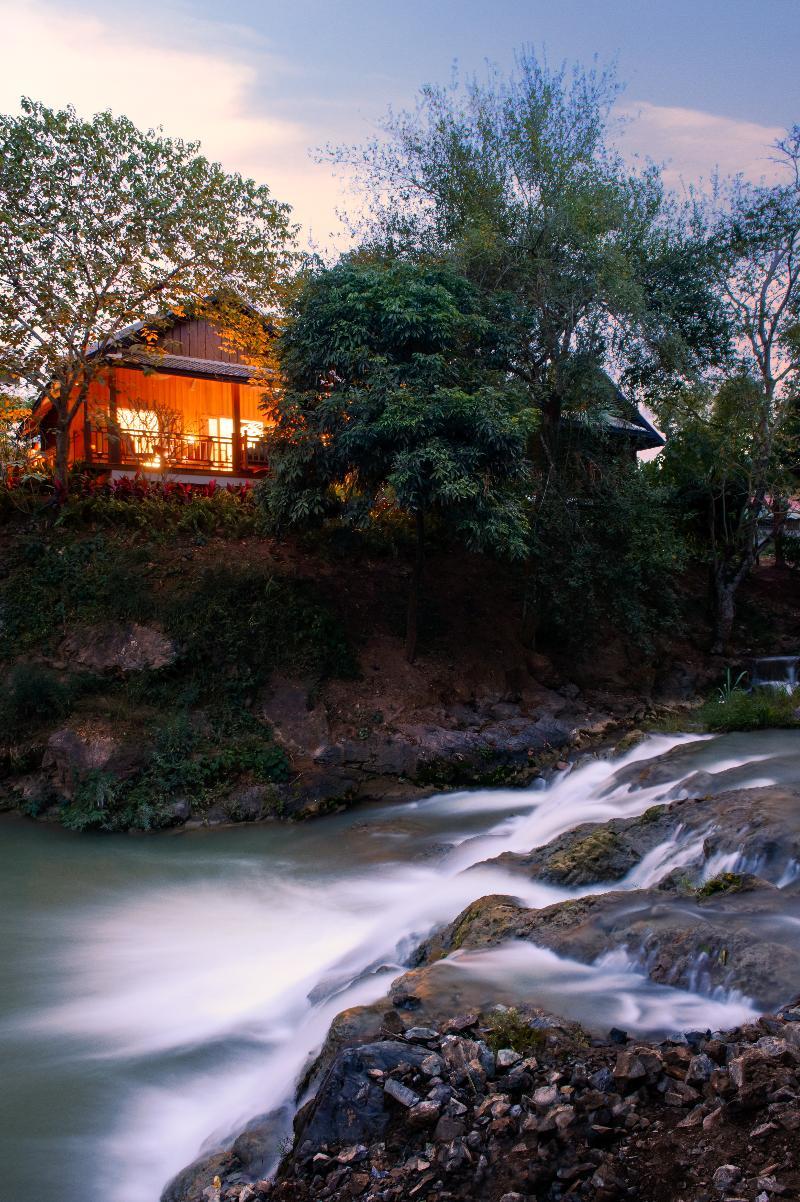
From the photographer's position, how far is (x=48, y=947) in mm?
8711

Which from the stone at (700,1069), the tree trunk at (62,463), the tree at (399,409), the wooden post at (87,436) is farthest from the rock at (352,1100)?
the wooden post at (87,436)

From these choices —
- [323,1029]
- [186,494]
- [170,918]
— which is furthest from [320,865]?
[186,494]

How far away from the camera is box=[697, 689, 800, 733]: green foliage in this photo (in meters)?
14.9

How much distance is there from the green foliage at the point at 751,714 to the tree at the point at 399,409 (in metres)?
4.75

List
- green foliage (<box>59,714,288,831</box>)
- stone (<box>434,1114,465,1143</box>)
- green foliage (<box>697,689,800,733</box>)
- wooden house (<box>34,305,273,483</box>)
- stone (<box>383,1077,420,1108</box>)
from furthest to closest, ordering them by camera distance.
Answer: wooden house (<box>34,305,273,483</box>)
green foliage (<box>697,689,800,733</box>)
green foliage (<box>59,714,288,831</box>)
stone (<box>383,1077,420,1108</box>)
stone (<box>434,1114,465,1143</box>)

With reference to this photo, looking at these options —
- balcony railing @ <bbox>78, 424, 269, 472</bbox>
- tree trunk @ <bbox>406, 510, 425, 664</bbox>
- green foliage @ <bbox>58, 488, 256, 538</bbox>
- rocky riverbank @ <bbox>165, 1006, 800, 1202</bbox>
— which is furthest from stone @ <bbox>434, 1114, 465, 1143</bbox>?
balcony railing @ <bbox>78, 424, 269, 472</bbox>

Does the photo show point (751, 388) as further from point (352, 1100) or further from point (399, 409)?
point (352, 1100)

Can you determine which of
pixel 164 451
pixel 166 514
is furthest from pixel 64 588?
pixel 164 451

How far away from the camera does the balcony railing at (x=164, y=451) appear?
69.4 ft

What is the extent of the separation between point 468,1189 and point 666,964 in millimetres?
2287

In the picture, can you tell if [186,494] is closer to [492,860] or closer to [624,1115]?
[492,860]

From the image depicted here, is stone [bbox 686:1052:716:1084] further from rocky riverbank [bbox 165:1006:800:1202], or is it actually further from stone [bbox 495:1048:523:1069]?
stone [bbox 495:1048:523:1069]

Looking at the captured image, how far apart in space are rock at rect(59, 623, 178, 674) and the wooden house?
5.70 m

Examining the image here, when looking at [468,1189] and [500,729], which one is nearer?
[468,1189]
